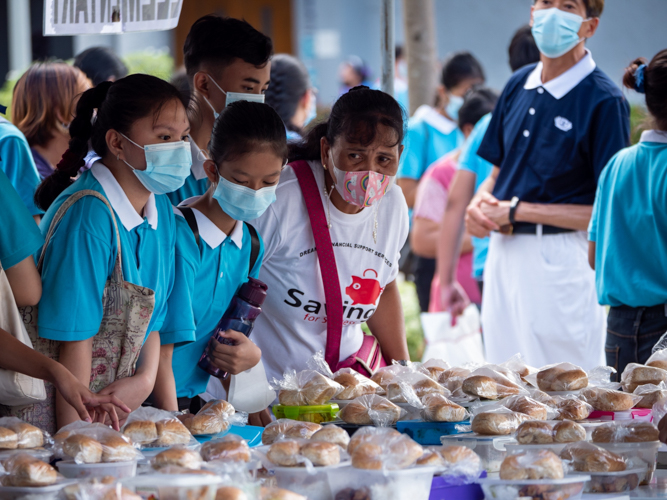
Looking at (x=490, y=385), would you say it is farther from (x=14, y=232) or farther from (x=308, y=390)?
(x=14, y=232)

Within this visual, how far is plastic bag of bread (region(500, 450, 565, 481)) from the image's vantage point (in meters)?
1.70

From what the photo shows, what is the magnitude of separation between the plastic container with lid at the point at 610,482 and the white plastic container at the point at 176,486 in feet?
2.59

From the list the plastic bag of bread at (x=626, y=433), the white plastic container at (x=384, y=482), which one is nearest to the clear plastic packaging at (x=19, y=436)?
the white plastic container at (x=384, y=482)

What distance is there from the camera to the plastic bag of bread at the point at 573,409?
2253mm

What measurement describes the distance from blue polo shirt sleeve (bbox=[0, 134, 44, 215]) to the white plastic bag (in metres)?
2.76

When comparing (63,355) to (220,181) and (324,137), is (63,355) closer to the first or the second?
(220,181)

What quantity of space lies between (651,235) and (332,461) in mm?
2035

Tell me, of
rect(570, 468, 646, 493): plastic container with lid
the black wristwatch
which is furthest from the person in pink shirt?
rect(570, 468, 646, 493): plastic container with lid

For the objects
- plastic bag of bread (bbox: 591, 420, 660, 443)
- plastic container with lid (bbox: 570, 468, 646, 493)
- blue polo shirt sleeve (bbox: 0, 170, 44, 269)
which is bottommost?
plastic container with lid (bbox: 570, 468, 646, 493)

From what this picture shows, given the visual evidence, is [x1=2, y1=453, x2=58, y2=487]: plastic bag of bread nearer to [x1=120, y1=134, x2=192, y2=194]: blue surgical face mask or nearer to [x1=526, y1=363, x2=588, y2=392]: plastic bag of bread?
[x1=120, y1=134, x2=192, y2=194]: blue surgical face mask

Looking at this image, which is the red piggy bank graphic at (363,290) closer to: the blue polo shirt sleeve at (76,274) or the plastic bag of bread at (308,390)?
the plastic bag of bread at (308,390)

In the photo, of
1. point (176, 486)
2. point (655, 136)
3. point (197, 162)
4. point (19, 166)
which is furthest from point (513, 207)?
point (176, 486)

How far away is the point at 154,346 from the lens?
2.49m

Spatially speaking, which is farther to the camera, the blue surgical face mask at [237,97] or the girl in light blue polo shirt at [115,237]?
the blue surgical face mask at [237,97]
